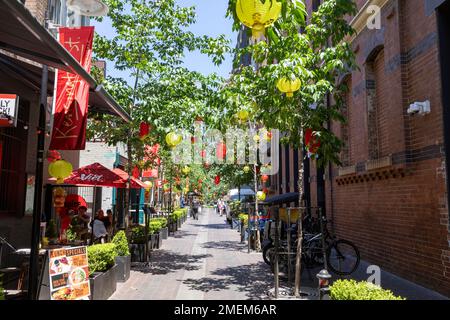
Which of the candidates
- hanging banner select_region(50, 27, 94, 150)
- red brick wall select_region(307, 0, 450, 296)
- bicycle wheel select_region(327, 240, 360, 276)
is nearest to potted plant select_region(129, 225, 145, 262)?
hanging banner select_region(50, 27, 94, 150)

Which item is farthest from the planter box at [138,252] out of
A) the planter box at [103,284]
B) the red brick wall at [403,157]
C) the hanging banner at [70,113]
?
the red brick wall at [403,157]

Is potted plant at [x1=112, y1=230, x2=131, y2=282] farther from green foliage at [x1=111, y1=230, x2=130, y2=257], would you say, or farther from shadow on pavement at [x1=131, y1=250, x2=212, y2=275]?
shadow on pavement at [x1=131, y1=250, x2=212, y2=275]

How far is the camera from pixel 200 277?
969 cm

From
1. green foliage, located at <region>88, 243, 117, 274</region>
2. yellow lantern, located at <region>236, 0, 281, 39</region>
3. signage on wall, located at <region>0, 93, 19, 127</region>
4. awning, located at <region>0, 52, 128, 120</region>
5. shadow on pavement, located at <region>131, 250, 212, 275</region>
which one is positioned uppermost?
awning, located at <region>0, 52, 128, 120</region>

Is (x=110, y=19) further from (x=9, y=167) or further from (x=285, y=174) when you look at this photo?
(x=285, y=174)

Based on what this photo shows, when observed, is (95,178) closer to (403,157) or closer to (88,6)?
(88,6)

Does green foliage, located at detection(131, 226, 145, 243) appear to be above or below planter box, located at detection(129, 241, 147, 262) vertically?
above

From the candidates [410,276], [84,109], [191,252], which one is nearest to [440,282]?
[410,276]

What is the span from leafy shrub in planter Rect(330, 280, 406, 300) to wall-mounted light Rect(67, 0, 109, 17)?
19.6ft

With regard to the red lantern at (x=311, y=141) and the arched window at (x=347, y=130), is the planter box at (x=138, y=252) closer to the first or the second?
the red lantern at (x=311, y=141)

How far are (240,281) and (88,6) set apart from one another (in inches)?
265

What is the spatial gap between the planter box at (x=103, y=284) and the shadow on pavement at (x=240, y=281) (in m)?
1.73

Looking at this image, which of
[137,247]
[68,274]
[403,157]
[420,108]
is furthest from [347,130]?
[68,274]

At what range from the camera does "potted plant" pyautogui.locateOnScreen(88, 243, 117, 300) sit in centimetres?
664
